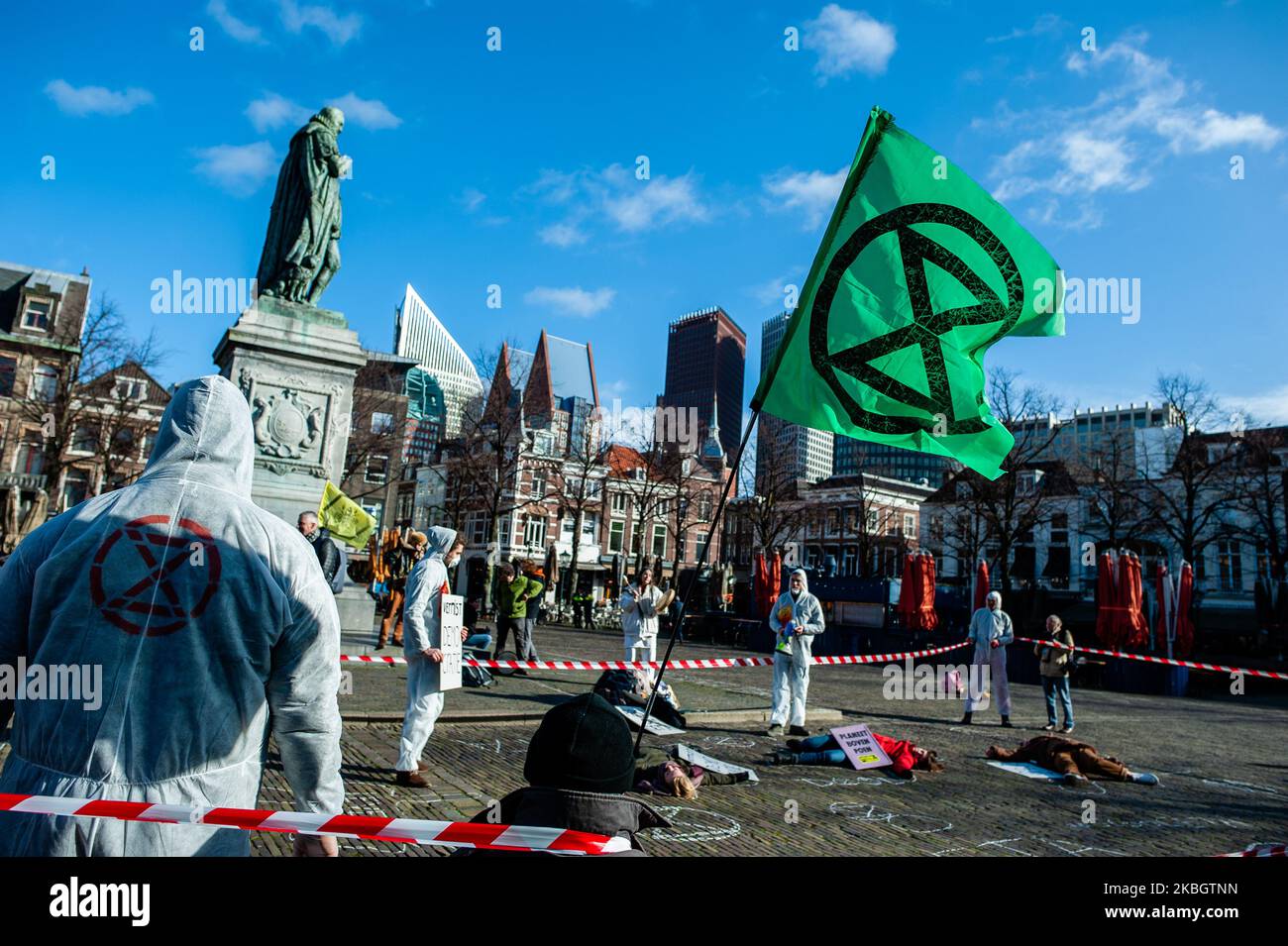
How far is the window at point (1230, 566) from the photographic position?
49.7 m

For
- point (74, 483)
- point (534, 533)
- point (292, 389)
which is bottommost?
point (534, 533)

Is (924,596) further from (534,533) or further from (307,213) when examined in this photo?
(534,533)

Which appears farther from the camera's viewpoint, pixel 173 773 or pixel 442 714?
pixel 442 714

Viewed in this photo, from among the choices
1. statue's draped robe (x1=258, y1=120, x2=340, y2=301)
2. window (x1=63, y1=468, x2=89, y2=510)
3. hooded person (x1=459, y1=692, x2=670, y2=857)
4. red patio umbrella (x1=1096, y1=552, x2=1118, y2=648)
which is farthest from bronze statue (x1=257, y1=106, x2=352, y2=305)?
window (x1=63, y1=468, x2=89, y2=510)

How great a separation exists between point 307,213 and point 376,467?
3930 cm

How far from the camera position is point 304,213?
Answer: 13602 mm

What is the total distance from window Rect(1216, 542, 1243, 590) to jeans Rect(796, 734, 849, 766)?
172 ft

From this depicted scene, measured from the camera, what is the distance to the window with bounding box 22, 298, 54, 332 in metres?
50.8

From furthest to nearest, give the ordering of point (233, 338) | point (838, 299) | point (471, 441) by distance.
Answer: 1. point (471, 441)
2. point (233, 338)
3. point (838, 299)

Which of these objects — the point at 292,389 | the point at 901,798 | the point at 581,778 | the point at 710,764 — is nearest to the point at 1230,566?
the point at 901,798

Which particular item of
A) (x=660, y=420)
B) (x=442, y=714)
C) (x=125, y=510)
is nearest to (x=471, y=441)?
(x=660, y=420)
